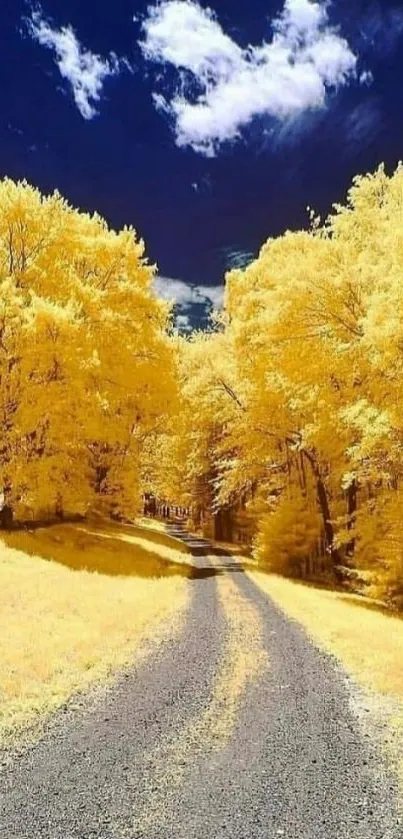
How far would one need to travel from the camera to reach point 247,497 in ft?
148

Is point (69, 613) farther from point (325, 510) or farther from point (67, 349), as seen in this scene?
point (325, 510)

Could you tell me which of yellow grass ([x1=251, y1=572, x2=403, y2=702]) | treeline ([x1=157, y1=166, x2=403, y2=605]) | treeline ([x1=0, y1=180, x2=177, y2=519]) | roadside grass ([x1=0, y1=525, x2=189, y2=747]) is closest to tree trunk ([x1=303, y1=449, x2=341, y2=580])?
treeline ([x1=157, y1=166, x2=403, y2=605])

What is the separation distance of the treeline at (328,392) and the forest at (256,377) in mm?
76

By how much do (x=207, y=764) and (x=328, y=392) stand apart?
17.2 metres

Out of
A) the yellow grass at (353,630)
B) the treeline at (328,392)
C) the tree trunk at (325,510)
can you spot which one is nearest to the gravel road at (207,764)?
the yellow grass at (353,630)

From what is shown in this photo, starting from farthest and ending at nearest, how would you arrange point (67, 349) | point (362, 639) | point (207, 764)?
point (67, 349) < point (362, 639) < point (207, 764)

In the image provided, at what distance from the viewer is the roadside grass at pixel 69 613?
983cm

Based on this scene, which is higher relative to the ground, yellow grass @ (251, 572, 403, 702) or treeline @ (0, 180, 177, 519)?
treeline @ (0, 180, 177, 519)

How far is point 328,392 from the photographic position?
907 inches

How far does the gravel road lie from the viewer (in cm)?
593

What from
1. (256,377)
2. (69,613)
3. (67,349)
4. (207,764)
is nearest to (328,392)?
(256,377)

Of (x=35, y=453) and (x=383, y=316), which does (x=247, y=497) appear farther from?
(x=383, y=316)

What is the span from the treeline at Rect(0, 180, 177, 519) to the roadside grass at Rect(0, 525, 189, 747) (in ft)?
8.76

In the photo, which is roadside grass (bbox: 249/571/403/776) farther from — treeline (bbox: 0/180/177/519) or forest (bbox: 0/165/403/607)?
treeline (bbox: 0/180/177/519)
